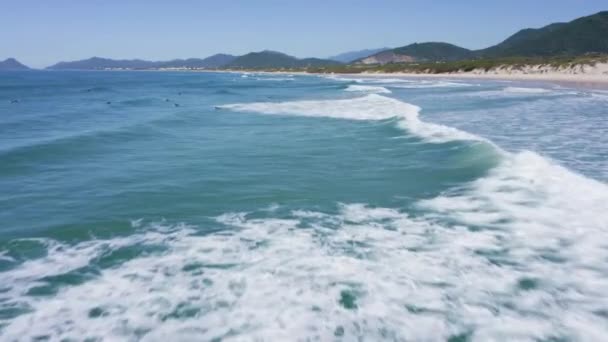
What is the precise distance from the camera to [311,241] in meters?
8.80

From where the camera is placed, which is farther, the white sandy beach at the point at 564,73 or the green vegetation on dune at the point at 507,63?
the green vegetation on dune at the point at 507,63

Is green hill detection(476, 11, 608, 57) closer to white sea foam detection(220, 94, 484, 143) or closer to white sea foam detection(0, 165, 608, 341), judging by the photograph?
white sea foam detection(220, 94, 484, 143)

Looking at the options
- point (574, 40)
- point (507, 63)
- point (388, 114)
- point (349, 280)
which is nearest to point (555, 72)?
point (507, 63)

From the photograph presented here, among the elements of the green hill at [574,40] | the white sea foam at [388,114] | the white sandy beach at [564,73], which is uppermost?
the green hill at [574,40]

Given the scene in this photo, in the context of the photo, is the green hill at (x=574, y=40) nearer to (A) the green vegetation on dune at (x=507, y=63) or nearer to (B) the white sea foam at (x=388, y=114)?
(A) the green vegetation on dune at (x=507, y=63)

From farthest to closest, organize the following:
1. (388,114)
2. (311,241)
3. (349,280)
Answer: (388,114) → (311,241) → (349,280)

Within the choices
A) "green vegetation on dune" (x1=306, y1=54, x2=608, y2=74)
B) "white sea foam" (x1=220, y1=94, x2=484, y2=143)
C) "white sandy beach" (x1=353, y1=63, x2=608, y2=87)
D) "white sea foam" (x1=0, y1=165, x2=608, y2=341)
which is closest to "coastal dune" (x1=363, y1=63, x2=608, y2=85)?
"white sandy beach" (x1=353, y1=63, x2=608, y2=87)

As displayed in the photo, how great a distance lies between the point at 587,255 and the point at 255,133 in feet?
58.1

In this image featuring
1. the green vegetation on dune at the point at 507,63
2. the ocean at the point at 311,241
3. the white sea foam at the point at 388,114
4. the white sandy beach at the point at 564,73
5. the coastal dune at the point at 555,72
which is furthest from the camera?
the green vegetation on dune at the point at 507,63

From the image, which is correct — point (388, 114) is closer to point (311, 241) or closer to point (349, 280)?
point (311, 241)

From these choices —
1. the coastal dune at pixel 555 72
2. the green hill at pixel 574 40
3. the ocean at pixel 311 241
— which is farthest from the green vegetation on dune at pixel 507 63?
the ocean at pixel 311 241

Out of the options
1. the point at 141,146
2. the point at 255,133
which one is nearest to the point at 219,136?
the point at 255,133

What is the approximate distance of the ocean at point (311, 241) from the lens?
20.1 ft

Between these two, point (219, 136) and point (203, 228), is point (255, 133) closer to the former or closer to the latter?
point (219, 136)
